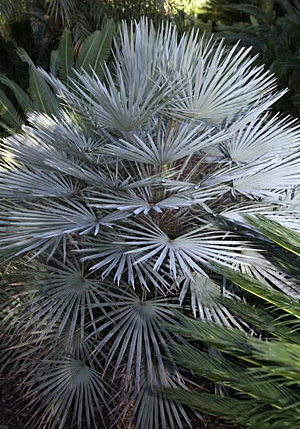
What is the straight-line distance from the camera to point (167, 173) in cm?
295

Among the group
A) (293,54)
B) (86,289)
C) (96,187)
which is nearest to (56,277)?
(86,289)

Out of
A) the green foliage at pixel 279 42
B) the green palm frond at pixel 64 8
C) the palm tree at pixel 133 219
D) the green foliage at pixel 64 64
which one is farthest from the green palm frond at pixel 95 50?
the palm tree at pixel 133 219

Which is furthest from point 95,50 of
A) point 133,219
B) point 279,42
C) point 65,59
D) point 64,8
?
point 279,42

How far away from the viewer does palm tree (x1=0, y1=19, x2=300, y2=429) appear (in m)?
2.74

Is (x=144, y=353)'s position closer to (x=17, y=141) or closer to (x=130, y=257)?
(x=130, y=257)

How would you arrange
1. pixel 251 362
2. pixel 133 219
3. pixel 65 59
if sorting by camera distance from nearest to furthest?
pixel 251 362 → pixel 133 219 → pixel 65 59

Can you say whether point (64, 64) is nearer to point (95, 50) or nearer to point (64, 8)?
point (95, 50)

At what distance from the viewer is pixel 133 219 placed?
116 inches

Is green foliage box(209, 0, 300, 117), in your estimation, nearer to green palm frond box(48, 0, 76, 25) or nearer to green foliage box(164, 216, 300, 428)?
green palm frond box(48, 0, 76, 25)

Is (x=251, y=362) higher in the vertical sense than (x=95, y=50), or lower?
lower

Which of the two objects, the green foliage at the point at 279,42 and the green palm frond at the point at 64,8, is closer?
the green foliage at the point at 279,42

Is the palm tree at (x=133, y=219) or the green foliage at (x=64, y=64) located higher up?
the green foliage at (x=64, y=64)

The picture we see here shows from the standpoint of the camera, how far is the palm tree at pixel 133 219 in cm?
274

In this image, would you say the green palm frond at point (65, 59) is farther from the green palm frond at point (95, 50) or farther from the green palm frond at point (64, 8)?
the green palm frond at point (64, 8)
